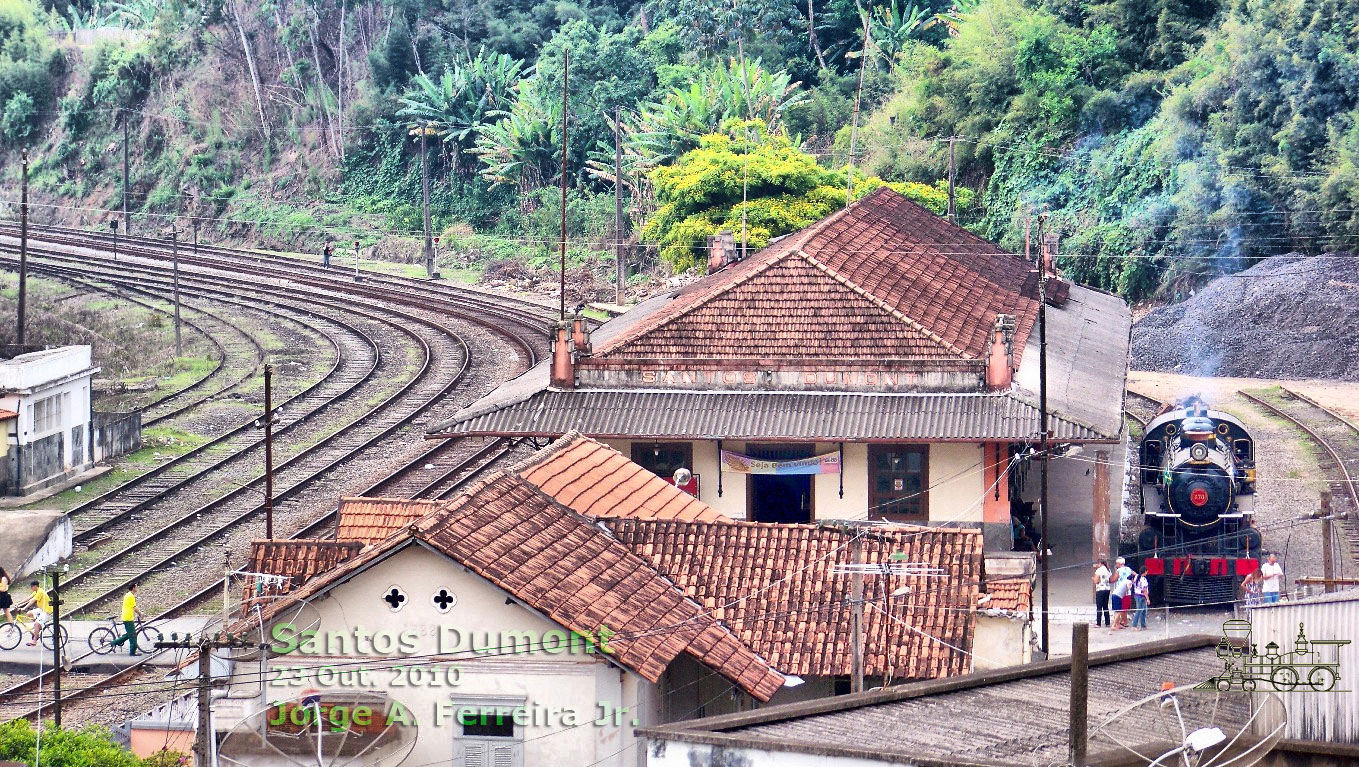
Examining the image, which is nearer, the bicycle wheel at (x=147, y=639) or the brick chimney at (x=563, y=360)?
the bicycle wheel at (x=147, y=639)

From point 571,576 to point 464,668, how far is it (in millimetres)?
1741

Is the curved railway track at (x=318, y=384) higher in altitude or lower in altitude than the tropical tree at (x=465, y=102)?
lower

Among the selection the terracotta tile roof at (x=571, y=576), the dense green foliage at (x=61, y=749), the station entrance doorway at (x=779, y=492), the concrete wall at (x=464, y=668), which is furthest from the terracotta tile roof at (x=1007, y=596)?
the dense green foliage at (x=61, y=749)

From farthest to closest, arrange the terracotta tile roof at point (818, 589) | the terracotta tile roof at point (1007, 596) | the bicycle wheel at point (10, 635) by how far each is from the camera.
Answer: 1. the bicycle wheel at point (10, 635)
2. the terracotta tile roof at point (1007, 596)
3. the terracotta tile roof at point (818, 589)

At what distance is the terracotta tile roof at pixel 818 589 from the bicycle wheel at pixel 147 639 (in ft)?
31.7

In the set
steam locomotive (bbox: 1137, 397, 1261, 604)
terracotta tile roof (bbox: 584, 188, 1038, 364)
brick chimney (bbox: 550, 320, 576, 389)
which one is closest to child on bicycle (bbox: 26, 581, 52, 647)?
brick chimney (bbox: 550, 320, 576, 389)

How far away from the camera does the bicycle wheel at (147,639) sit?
30844 millimetres

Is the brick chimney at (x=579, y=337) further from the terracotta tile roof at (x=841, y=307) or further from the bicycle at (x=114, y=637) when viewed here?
the bicycle at (x=114, y=637)

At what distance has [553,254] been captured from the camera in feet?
231

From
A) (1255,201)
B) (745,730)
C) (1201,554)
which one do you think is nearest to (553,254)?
(1255,201)

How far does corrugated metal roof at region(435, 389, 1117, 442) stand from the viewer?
1243 inches

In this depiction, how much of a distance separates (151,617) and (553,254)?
39.3m

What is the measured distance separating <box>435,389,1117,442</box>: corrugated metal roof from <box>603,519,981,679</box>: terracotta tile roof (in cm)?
623

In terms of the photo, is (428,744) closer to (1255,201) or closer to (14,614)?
(14,614)
